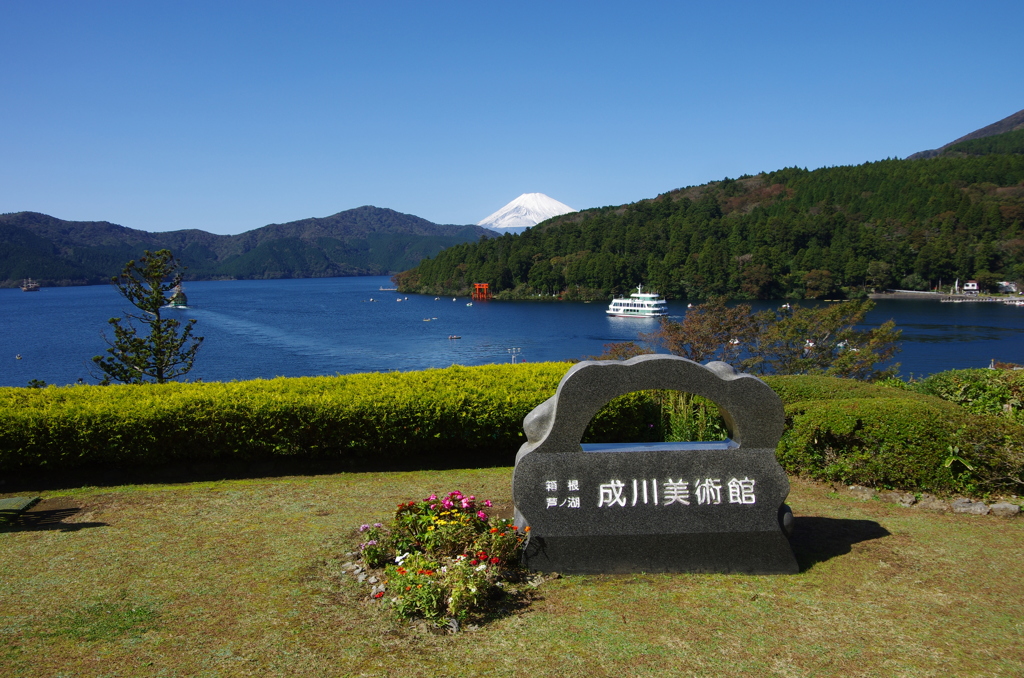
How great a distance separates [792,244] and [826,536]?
105m

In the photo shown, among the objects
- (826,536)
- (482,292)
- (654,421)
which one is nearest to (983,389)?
(654,421)

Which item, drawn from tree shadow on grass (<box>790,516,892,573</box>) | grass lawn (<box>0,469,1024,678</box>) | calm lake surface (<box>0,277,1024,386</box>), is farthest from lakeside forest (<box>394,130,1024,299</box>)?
grass lawn (<box>0,469,1024,678</box>)

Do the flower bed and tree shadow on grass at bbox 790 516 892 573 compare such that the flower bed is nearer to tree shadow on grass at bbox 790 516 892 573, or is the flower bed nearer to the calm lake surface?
tree shadow on grass at bbox 790 516 892 573

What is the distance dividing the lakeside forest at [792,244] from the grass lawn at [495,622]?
286 ft

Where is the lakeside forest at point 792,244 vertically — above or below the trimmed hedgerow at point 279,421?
above

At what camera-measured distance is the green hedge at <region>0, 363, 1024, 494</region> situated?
7109 millimetres

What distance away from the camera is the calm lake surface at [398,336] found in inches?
1828

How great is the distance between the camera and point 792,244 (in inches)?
3991

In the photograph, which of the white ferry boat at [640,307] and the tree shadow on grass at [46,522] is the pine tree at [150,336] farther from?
the white ferry boat at [640,307]

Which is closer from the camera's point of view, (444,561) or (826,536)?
(444,561)

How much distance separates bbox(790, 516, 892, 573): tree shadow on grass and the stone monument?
1.41 ft

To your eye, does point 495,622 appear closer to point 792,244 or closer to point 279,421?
point 279,421

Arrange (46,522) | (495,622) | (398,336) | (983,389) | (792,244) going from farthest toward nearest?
(792,244) → (398,336) → (983,389) → (46,522) → (495,622)

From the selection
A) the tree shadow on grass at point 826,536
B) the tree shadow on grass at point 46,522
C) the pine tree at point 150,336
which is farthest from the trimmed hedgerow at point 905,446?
the pine tree at point 150,336
